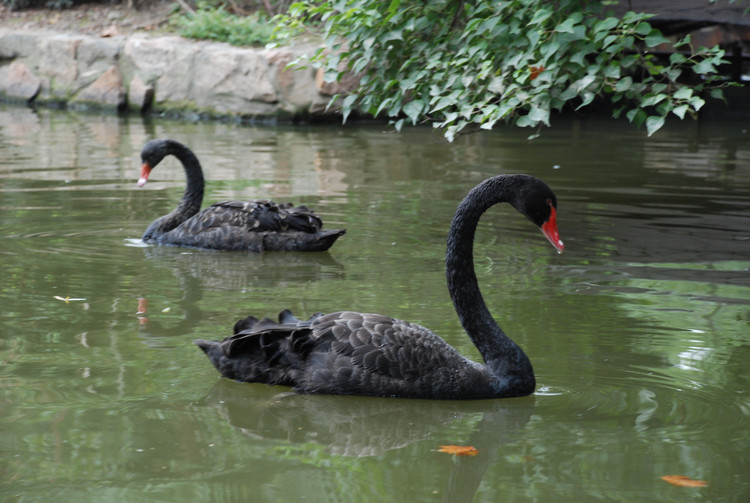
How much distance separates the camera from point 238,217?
24.0 ft

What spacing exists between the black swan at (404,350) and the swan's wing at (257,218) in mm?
2842

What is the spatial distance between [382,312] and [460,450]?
1.80 metres

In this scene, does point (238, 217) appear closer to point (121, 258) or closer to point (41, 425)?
point (121, 258)

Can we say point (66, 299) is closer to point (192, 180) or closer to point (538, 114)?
point (192, 180)

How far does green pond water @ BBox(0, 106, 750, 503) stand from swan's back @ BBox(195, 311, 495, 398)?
0.07 m

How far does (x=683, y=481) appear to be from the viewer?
3.34m

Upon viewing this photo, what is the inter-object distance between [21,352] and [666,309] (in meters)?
3.38

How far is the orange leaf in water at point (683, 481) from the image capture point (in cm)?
332

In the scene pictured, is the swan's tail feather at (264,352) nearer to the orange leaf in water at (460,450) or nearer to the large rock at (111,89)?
the orange leaf in water at (460,450)

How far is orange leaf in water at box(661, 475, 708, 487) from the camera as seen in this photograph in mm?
3320

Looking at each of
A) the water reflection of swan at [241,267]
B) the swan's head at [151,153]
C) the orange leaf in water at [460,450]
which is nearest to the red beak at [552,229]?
the orange leaf in water at [460,450]

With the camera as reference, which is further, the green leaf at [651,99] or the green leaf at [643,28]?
the green leaf at [651,99]

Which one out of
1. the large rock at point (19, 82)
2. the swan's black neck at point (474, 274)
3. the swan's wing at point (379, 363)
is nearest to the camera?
the swan's wing at point (379, 363)

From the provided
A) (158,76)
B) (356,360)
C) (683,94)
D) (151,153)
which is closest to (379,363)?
(356,360)
